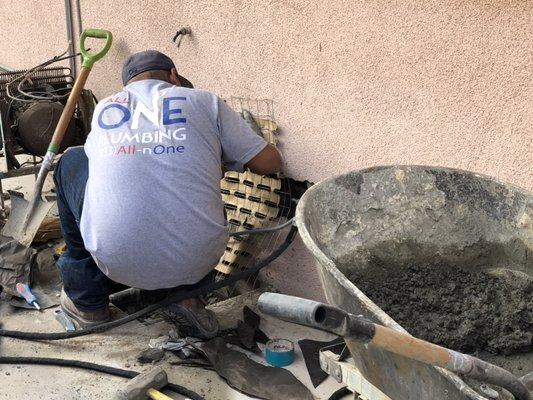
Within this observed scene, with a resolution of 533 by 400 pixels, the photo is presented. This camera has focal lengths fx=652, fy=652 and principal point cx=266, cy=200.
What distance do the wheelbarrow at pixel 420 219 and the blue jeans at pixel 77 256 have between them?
1.20m

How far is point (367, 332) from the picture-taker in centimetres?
127

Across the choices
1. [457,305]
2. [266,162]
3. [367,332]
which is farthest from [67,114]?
[367,332]

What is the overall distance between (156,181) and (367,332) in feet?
6.06

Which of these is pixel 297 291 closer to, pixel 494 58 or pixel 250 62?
pixel 250 62

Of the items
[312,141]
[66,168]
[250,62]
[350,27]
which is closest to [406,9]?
[350,27]

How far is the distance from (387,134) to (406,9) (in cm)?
57

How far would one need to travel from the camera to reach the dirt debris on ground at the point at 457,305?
2.04 meters

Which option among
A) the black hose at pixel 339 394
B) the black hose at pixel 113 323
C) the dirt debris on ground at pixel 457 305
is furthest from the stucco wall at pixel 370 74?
the black hose at pixel 339 394

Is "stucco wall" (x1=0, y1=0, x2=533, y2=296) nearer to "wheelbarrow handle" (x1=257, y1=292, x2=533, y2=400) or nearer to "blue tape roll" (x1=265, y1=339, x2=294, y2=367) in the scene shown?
"blue tape roll" (x1=265, y1=339, x2=294, y2=367)

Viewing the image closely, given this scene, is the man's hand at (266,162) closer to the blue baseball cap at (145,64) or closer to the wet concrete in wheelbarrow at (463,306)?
the blue baseball cap at (145,64)

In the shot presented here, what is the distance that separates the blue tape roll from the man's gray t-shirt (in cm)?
52

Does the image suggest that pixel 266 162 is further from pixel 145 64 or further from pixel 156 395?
pixel 156 395

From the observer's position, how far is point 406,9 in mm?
2887

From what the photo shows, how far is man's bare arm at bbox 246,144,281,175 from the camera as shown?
10.4ft
